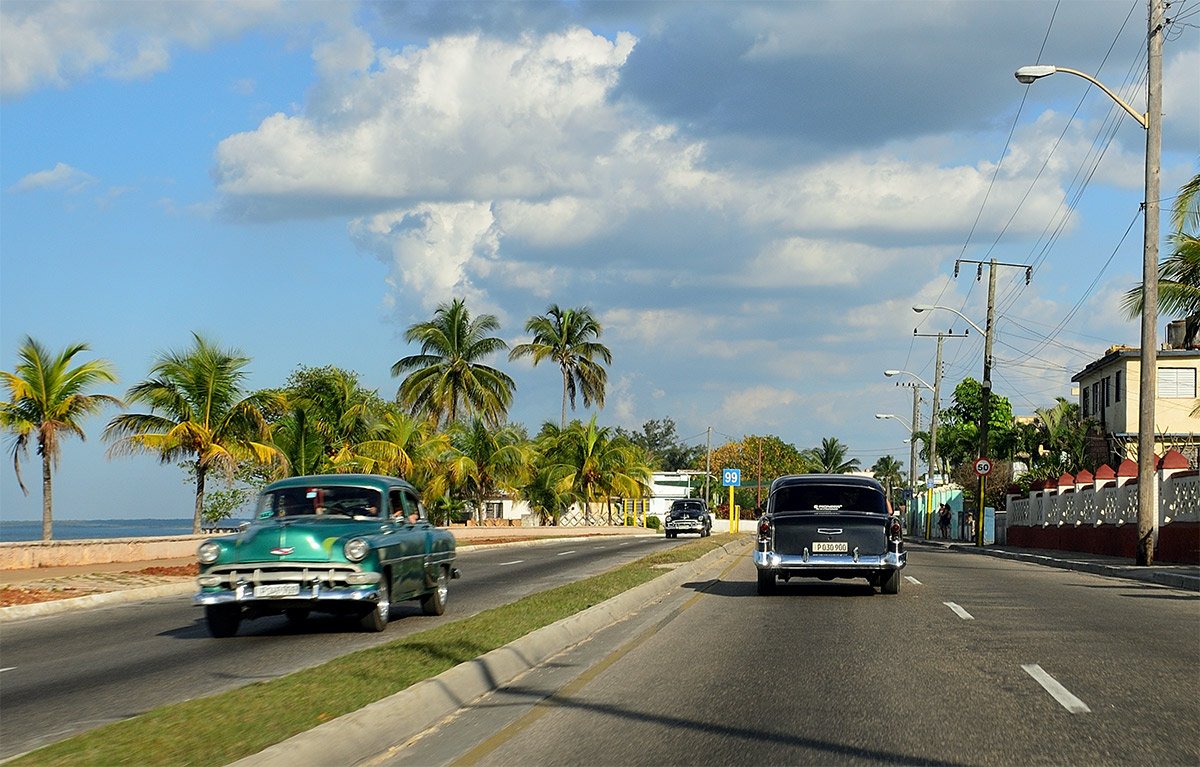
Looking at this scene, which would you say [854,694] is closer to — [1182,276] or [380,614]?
[380,614]

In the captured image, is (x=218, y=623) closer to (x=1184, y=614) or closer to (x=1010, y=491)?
(x=1184, y=614)

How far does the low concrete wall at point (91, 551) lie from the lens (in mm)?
25250

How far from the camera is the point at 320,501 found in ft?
51.0

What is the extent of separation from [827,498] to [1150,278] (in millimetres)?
12814

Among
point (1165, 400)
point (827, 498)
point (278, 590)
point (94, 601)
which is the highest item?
point (1165, 400)

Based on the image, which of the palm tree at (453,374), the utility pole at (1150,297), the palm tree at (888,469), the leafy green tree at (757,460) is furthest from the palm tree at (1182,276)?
the palm tree at (888,469)

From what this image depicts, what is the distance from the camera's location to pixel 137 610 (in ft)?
62.2

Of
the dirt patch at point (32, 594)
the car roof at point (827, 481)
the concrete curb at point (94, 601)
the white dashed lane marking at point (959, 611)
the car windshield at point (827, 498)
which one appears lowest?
the concrete curb at point (94, 601)

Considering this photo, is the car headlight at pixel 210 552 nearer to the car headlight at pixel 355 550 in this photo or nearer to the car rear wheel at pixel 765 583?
the car headlight at pixel 355 550

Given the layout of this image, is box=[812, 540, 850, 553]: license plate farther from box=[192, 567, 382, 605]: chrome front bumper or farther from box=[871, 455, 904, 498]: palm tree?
box=[871, 455, 904, 498]: palm tree

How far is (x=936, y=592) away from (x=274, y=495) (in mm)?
10213

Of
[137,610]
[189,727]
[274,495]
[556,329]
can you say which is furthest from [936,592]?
[556,329]

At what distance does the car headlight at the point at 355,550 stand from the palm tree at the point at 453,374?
159ft

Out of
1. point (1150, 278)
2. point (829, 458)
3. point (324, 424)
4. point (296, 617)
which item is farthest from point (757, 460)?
point (296, 617)
